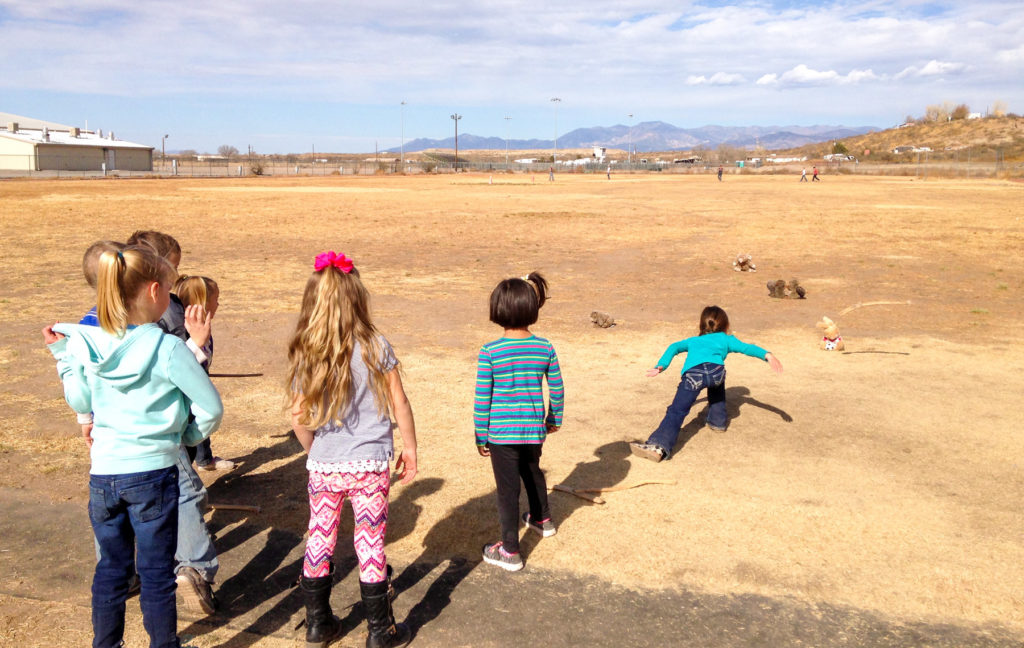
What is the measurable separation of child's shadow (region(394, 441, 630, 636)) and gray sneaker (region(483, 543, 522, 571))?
8 centimetres

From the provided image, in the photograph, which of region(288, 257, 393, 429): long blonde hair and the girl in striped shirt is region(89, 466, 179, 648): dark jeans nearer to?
region(288, 257, 393, 429): long blonde hair

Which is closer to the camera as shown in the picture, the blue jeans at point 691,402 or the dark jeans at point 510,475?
the dark jeans at point 510,475

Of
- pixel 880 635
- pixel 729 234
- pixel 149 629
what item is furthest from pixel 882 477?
pixel 729 234

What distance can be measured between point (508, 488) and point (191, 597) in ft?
4.99

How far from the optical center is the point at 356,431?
3.22m

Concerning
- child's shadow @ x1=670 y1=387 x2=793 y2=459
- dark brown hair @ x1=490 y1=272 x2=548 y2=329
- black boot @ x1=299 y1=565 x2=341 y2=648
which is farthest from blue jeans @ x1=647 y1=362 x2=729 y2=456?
black boot @ x1=299 y1=565 x2=341 y2=648

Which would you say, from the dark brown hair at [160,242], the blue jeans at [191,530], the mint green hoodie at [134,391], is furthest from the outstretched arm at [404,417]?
the dark brown hair at [160,242]

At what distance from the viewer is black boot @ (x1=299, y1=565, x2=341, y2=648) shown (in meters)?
3.30

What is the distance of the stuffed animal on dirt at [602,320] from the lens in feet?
32.5

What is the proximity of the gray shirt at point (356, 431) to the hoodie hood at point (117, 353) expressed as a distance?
727 millimetres

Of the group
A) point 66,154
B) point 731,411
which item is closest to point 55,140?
point 66,154

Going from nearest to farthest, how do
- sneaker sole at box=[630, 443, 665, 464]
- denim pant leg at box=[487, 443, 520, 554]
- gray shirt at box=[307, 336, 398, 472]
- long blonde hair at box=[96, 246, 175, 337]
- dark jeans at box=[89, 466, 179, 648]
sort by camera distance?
long blonde hair at box=[96, 246, 175, 337] < dark jeans at box=[89, 466, 179, 648] < gray shirt at box=[307, 336, 398, 472] < denim pant leg at box=[487, 443, 520, 554] < sneaker sole at box=[630, 443, 665, 464]

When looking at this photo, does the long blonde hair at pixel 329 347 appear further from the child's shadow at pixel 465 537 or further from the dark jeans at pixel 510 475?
the child's shadow at pixel 465 537

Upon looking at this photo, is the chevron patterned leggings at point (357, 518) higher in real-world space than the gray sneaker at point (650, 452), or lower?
higher
